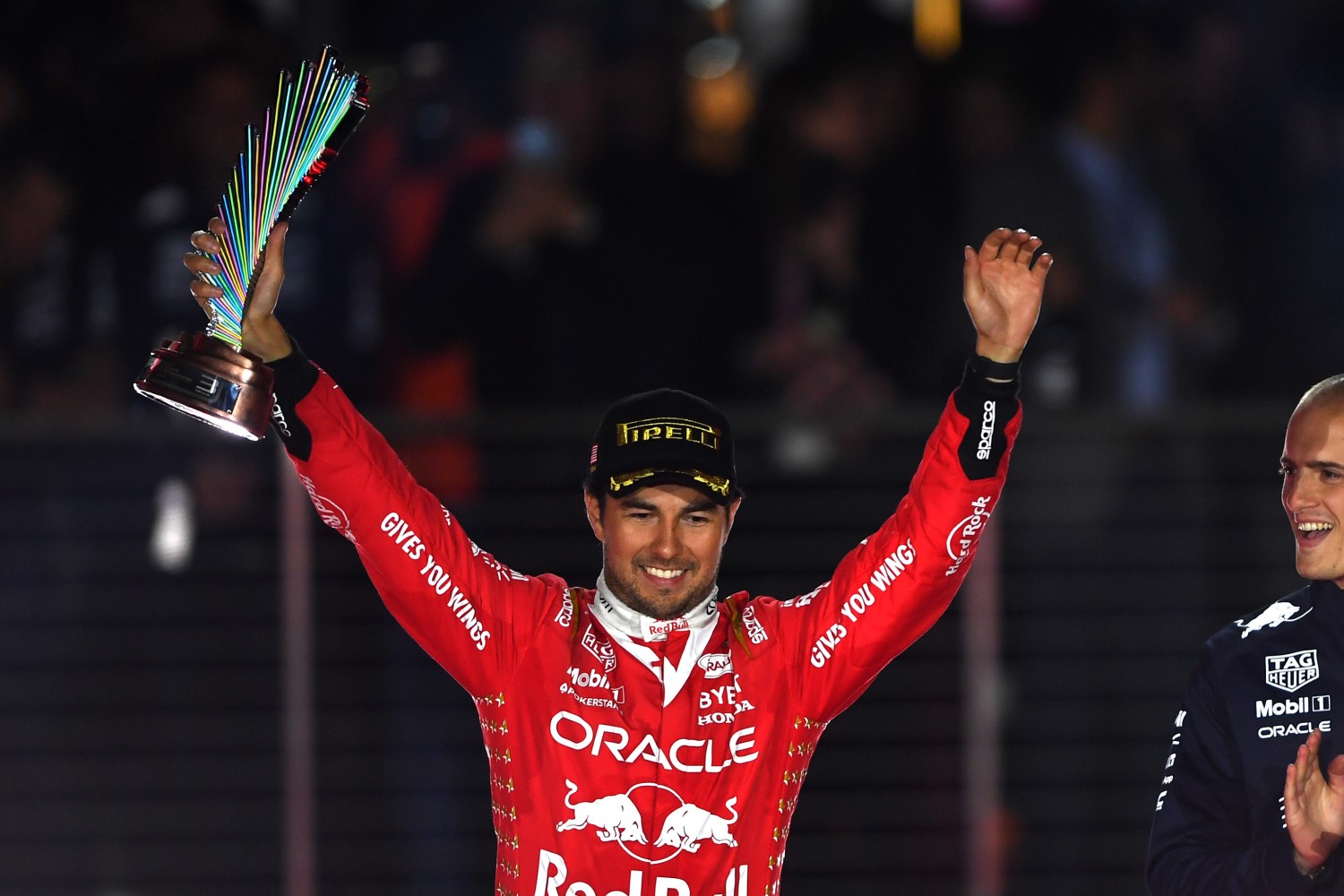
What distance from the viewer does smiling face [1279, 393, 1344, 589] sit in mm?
3797

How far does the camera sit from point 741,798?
386 cm

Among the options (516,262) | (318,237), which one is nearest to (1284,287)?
(516,262)

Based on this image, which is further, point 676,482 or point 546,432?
point 546,432

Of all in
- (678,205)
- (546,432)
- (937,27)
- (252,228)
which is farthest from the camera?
(937,27)

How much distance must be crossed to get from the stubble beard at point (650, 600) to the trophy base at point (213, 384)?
0.75 meters

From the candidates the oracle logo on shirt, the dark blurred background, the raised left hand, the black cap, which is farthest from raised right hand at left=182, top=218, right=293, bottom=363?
the dark blurred background

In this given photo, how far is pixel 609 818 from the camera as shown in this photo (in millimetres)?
3836

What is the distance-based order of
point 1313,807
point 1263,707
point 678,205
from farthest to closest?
point 678,205 < point 1263,707 < point 1313,807

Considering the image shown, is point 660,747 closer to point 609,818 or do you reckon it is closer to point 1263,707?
point 609,818

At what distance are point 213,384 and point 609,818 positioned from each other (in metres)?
1.09

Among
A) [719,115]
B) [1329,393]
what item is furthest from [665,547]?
[719,115]

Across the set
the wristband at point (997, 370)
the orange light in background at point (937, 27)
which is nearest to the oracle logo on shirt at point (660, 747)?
the wristband at point (997, 370)

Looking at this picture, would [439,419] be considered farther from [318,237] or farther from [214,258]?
[214,258]

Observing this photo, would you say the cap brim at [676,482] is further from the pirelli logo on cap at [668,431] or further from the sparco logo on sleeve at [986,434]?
the sparco logo on sleeve at [986,434]
